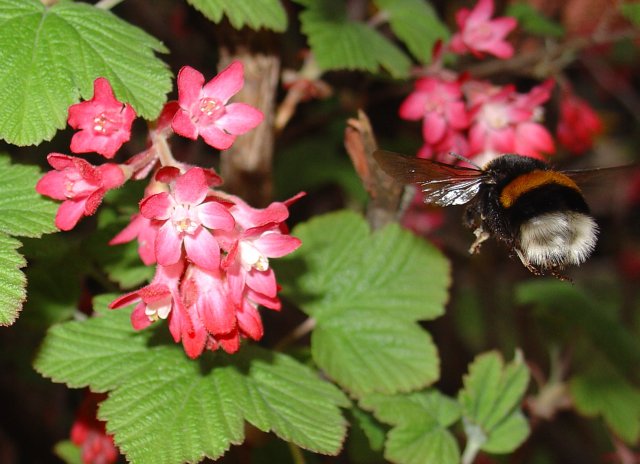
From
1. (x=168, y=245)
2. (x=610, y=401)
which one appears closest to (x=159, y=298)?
(x=168, y=245)

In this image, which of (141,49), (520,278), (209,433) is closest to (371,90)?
(141,49)

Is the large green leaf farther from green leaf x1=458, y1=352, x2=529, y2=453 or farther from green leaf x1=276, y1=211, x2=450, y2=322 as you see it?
green leaf x1=458, y1=352, x2=529, y2=453

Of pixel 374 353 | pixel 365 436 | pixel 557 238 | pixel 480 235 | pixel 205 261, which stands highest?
pixel 205 261

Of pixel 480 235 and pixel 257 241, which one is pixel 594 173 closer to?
pixel 480 235

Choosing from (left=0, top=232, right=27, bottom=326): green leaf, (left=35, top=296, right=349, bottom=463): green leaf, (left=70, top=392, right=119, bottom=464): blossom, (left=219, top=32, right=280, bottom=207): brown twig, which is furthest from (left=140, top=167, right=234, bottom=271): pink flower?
(left=70, top=392, right=119, bottom=464): blossom

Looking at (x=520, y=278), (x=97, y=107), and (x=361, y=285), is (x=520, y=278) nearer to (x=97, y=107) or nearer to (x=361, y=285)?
(x=361, y=285)

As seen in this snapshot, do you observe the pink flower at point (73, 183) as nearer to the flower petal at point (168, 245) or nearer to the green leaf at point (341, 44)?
the flower petal at point (168, 245)
